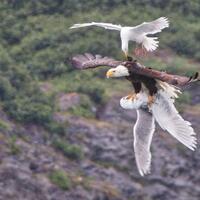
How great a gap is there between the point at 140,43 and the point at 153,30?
13.0 inches

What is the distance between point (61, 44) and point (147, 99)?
33.3 metres

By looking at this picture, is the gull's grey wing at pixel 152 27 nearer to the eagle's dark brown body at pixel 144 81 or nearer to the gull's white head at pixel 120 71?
the eagle's dark brown body at pixel 144 81

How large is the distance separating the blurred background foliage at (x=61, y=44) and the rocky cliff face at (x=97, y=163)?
2.55ft

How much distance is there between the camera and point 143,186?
4994 cm

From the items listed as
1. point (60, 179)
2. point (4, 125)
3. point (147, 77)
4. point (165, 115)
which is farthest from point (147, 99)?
point (4, 125)

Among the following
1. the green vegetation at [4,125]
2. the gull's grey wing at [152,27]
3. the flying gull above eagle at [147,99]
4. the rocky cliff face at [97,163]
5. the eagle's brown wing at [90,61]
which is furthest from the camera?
the green vegetation at [4,125]

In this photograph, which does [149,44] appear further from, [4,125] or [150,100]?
[4,125]

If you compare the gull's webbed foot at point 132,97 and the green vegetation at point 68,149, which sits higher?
the gull's webbed foot at point 132,97

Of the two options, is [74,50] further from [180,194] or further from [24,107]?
[180,194]

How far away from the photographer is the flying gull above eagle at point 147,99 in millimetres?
23297

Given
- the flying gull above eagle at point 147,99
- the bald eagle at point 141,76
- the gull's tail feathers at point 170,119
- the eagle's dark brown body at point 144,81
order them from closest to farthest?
the bald eagle at point 141,76 < the flying gull above eagle at point 147,99 < the eagle's dark brown body at point 144,81 < the gull's tail feathers at point 170,119

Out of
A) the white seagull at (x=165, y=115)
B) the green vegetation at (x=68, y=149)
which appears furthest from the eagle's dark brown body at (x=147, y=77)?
the green vegetation at (x=68, y=149)

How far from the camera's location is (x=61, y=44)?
57.4 metres

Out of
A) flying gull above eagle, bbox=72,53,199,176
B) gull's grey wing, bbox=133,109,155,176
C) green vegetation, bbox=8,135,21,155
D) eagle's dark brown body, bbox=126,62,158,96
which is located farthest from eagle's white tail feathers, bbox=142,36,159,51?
green vegetation, bbox=8,135,21,155
